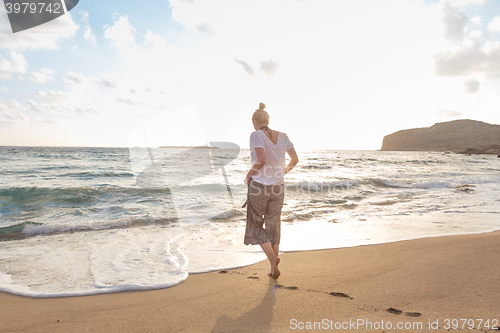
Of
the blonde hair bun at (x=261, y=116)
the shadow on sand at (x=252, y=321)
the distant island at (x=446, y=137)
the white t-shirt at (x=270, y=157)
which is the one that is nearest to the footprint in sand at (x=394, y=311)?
the shadow on sand at (x=252, y=321)

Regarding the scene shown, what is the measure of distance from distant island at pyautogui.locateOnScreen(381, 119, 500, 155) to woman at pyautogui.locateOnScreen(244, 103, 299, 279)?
110704 millimetres

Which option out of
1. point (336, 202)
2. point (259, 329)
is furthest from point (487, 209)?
point (259, 329)

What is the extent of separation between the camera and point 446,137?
367 ft

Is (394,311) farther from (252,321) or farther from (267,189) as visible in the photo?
(267,189)

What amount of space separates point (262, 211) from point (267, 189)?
27cm

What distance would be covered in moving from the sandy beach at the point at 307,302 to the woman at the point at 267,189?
0.43m

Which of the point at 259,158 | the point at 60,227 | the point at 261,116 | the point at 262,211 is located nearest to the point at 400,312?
the point at 262,211

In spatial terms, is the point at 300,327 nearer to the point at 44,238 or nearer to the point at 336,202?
the point at 44,238

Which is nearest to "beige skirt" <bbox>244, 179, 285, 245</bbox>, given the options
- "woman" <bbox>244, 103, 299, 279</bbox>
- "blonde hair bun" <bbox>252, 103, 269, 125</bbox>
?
"woman" <bbox>244, 103, 299, 279</bbox>

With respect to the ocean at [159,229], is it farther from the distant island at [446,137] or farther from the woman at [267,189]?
the distant island at [446,137]

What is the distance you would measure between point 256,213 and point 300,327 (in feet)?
4.23

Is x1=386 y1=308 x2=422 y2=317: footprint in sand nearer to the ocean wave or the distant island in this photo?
the ocean wave

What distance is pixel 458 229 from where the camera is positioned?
4.80 m

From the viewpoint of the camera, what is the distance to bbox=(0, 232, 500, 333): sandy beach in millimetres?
1996
